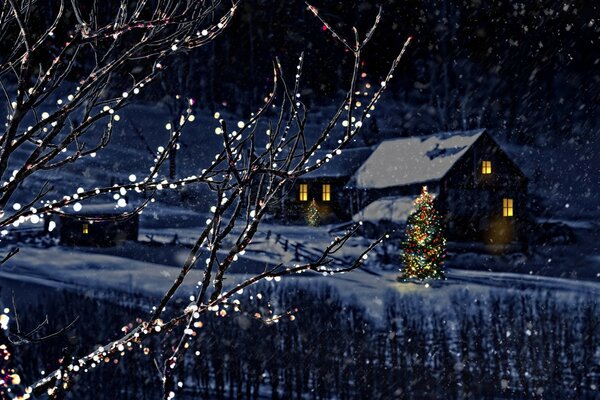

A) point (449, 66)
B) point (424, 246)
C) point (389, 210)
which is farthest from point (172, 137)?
point (449, 66)

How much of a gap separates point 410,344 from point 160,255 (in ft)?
44.8

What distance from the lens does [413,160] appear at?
112ft

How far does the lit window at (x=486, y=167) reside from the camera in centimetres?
3291

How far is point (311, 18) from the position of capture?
47969mm

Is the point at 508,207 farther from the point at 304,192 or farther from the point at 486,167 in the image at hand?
the point at 304,192

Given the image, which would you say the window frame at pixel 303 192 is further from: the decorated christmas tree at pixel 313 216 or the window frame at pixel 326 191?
the decorated christmas tree at pixel 313 216

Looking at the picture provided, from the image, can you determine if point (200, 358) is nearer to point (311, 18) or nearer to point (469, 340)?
point (469, 340)

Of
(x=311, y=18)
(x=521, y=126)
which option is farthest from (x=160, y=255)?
(x=521, y=126)

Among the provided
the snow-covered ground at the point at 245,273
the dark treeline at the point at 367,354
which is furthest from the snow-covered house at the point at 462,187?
the dark treeline at the point at 367,354

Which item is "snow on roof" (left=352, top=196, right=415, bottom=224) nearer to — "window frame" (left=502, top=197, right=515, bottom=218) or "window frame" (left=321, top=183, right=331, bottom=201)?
"window frame" (left=502, top=197, right=515, bottom=218)

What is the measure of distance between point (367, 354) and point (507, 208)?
16.3 metres

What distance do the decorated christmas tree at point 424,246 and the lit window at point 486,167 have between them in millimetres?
8290

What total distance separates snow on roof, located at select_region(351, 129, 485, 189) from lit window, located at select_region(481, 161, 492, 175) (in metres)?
1.22

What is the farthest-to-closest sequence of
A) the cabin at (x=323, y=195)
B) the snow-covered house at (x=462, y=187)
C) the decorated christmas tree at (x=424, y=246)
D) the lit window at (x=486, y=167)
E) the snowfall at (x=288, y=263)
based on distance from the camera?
the cabin at (x=323, y=195) → the lit window at (x=486, y=167) → the snow-covered house at (x=462, y=187) → the decorated christmas tree at (x=424, y=246) → the snowfall at (x=288, y=263)
